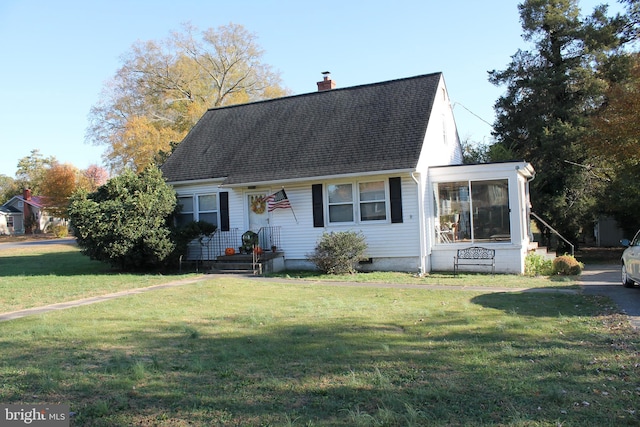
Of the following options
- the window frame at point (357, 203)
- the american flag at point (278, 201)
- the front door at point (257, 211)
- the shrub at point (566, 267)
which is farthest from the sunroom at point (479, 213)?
the front door at point (257, 211)

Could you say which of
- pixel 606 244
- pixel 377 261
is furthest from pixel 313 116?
pixel 606 244

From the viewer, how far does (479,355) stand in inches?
227

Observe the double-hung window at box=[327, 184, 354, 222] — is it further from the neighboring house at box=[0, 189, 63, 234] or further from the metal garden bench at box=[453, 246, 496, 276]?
the neighboring house at box=[0, 189, 63, 234]

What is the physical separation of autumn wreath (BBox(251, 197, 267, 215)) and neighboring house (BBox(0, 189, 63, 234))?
55962 millimetres

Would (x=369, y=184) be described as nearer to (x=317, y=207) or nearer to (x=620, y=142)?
(x=317, y=207)

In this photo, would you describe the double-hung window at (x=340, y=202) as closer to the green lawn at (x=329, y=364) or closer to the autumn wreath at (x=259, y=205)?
the autumn wreath at (x=259, y=205)

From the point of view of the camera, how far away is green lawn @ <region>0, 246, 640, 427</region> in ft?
13.6

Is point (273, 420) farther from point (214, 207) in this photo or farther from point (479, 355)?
point (214, 207)

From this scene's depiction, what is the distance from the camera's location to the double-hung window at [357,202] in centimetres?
1617

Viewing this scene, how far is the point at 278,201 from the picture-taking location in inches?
672

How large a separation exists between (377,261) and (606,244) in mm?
25268

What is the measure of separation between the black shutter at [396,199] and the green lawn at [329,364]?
21.2 feet

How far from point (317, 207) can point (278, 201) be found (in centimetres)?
146

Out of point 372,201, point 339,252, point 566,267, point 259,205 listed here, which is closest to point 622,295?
point 566,267
